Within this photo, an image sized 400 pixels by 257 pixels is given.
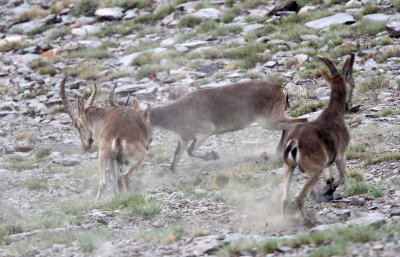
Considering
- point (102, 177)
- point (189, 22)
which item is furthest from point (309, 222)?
point (189, 22)

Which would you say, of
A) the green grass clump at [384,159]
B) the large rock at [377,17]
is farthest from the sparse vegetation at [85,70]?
the green grass clump at [384,159]

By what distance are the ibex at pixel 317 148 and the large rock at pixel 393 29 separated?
9034 mm

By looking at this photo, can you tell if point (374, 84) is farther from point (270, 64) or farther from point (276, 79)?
point (270, 64)

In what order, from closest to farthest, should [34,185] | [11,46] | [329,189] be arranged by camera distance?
[329,189]
[34,185]
[11,46]

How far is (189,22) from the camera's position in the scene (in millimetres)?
22797

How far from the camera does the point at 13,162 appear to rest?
13.4 m

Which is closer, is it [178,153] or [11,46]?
[178,153]

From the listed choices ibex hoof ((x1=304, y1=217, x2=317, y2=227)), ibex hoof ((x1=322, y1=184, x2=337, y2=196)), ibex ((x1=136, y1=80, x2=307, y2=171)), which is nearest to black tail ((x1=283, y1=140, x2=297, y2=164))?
ibex hoof ((x1=304, y1=217, x2=317, y2=227))

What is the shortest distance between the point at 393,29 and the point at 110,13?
1322 centimetres

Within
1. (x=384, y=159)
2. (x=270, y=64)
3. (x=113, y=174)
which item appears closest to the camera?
(x=384, y=159)

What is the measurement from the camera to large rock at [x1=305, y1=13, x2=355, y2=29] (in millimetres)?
18766

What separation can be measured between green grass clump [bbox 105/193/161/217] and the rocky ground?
1.0 inches

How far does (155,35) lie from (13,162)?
10.5m

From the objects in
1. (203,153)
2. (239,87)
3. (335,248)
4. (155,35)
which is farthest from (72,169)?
(155,35)
